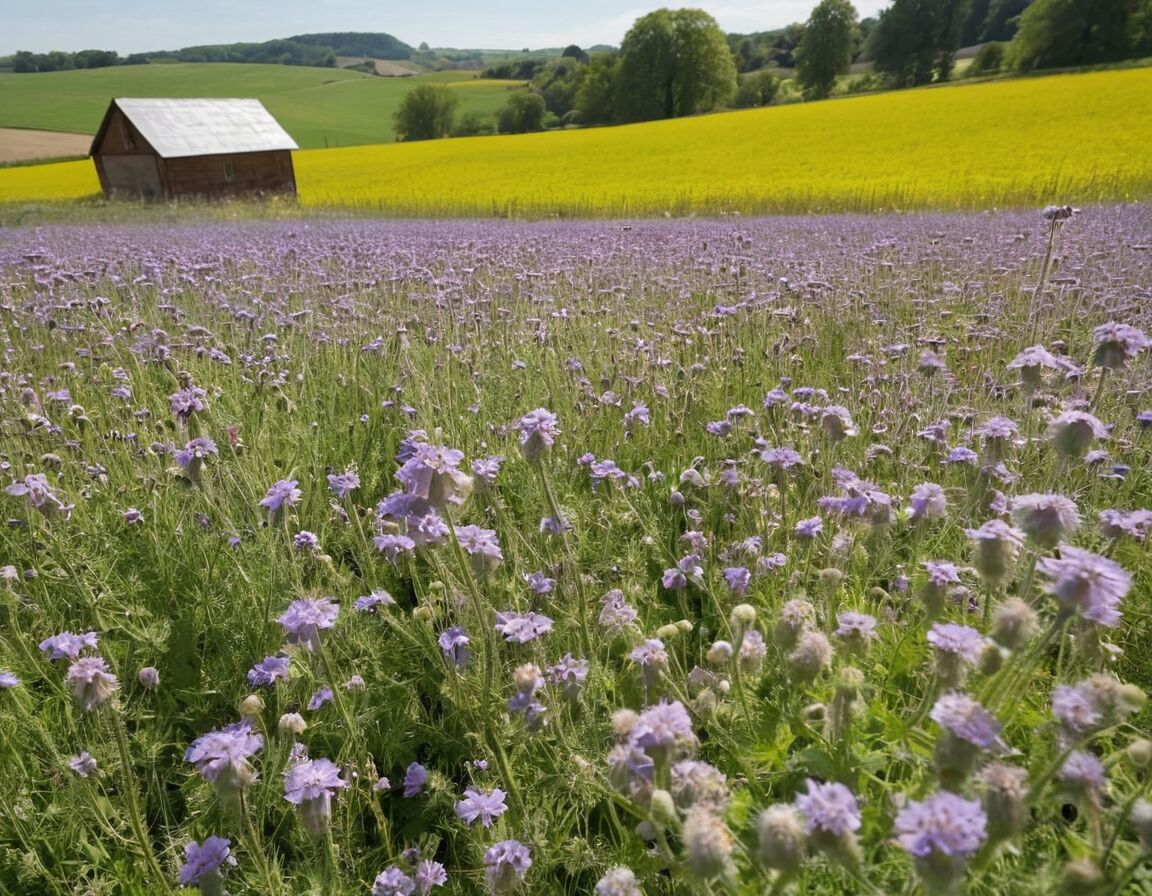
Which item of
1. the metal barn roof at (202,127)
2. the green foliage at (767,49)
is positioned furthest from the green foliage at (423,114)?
the green foliage at (767,49)

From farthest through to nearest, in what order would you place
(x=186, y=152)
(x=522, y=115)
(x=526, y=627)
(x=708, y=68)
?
1. (x=522, y=115)
2. (x=708, y=68)
3. (x=186, y=152)
4. (x=526, y=627)

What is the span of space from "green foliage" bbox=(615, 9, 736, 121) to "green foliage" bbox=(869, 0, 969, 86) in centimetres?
1484

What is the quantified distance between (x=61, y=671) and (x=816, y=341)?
462 centimetres

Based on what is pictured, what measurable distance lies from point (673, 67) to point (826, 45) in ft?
54.9

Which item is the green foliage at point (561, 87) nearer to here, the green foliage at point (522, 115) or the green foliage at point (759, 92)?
the green foliage at point (522, 115)

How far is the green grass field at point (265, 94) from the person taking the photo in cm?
6438

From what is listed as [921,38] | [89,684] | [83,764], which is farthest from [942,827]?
[921,38]

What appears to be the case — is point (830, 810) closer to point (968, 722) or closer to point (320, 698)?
point (968, 722)

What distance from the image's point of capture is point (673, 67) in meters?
59.9

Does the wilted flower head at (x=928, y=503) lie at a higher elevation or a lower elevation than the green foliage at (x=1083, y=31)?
lower

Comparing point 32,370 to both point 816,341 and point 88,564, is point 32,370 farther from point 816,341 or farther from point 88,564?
point 816,341

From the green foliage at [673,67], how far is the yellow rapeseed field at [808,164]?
25535 mm

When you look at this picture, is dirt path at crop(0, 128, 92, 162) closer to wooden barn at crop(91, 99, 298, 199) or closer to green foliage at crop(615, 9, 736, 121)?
wooden barn at crop(91, 99, 298, 199)

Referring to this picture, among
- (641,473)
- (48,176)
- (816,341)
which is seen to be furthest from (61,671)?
(48,176)
